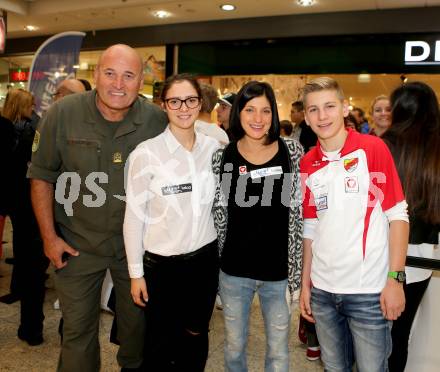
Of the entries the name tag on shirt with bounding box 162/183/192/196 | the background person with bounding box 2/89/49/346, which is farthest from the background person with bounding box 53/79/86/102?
the name tag on shirt with bounding box 162/183/192/196

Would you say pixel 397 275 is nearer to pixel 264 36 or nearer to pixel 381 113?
pixel 381 113

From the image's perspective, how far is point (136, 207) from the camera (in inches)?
77.7

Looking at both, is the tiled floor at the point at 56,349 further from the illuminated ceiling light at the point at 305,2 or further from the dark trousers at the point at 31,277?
the illuminated ceiling light at the point at 305,2

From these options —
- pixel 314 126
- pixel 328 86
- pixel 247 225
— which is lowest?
pixel 247 225

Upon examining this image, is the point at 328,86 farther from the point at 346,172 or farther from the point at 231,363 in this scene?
the point at 231,363

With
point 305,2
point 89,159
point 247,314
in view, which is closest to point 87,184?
point 89,159

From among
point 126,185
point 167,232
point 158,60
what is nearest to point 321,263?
point 167,232

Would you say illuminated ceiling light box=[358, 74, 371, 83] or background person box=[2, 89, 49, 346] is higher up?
illuminated ceiling light box=[358, 74, 371, 83]

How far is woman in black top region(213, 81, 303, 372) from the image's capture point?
6.41 feet

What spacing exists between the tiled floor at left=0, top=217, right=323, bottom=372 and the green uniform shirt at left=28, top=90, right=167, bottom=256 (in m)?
1.11

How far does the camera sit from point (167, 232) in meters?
2.00

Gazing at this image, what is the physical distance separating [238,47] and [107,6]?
2655mm

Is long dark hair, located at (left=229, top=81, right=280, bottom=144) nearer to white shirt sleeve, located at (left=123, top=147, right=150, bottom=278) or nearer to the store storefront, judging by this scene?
white shirt sleeve, located at (left=123, top=147, right=150, bottom=278)

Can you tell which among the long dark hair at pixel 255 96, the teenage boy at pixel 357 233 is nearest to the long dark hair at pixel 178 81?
the long dark hair at pixel 255 96
